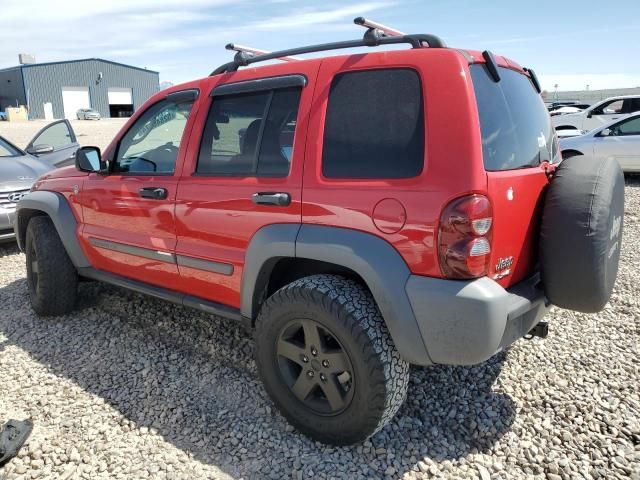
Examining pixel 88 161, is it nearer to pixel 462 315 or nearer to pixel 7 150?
pixel 462 315

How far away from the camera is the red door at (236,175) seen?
105 inches

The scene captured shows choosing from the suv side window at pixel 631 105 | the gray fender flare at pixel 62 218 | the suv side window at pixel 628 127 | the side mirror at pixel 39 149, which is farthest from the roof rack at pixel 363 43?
the suv side window at pixel 631 105

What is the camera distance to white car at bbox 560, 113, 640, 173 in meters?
9.99

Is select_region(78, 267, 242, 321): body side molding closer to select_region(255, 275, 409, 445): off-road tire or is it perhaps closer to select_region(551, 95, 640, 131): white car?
select_region(255, 275, 409, 445): off-road tire

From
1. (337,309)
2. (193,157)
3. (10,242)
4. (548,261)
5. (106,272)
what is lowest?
(10,242)

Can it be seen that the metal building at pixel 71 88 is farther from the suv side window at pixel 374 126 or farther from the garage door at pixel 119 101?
the suv side window at pixel 374 126

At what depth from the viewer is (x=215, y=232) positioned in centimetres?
297

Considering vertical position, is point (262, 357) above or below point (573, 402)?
above

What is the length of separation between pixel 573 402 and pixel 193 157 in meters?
2.62

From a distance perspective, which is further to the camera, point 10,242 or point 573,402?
point 10,242

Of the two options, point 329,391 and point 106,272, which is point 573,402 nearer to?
point 329,391

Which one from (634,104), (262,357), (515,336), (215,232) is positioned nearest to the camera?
(515,336)

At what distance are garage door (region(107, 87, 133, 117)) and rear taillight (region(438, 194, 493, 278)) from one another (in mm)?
59385

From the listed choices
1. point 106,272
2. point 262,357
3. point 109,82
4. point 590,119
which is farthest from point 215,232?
point 109,82
